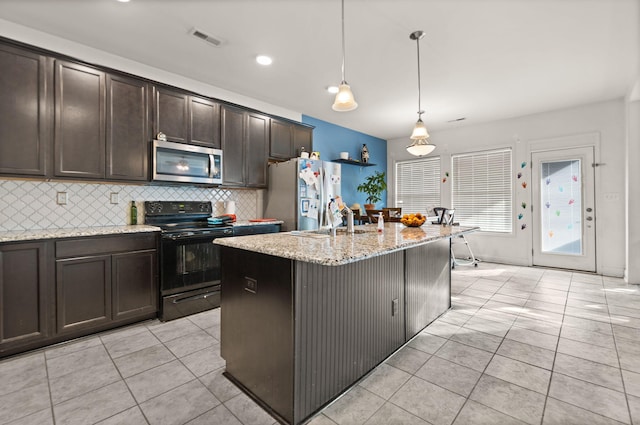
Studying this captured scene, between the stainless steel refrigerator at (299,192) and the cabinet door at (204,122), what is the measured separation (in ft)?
2.97

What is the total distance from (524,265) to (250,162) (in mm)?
4913

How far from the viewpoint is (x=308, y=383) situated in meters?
1.55

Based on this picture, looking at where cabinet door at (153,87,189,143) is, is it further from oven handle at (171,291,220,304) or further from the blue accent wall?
the blue accent wall

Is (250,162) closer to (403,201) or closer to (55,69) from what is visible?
A: (55,69)

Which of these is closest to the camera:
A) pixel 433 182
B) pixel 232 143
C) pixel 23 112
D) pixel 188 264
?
pixel 23 112

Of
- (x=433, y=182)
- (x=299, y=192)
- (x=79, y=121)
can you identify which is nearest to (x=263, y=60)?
(x=299, y=192)

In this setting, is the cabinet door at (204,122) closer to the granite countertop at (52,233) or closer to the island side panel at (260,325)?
the granite countertop at (52,233)

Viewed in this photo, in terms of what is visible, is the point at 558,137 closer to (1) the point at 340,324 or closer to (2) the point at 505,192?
(2) the point at 505,192

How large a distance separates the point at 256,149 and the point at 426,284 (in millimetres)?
2752

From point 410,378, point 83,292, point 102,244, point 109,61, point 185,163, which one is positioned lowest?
point 410,378

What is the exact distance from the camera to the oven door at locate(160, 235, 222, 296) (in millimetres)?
2885

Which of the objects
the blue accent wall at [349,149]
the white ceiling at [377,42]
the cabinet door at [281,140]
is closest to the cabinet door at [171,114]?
the white ceiling at [377,42]

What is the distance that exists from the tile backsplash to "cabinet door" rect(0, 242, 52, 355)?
58cm

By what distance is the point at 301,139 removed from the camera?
4676 mm
